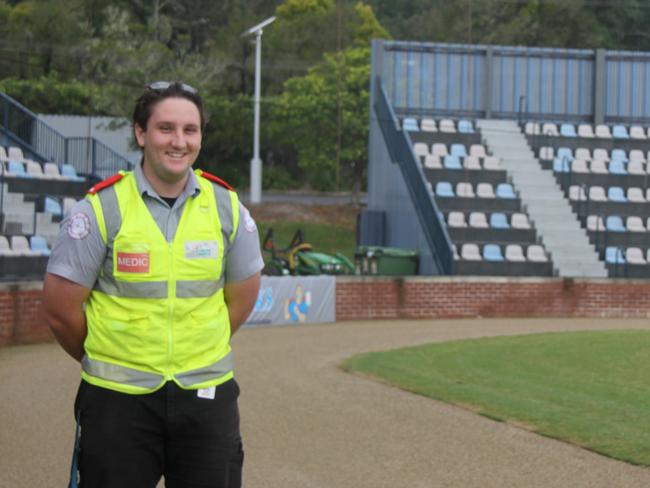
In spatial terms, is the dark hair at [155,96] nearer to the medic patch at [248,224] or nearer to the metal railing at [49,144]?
the medic patch at [248,224]

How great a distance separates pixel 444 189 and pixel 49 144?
9644 mm

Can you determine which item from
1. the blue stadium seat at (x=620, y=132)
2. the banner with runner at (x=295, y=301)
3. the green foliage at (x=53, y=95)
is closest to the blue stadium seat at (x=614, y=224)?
the blue stadium seat at (x=620, y=132)

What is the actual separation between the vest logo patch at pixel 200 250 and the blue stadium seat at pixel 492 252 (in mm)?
24459

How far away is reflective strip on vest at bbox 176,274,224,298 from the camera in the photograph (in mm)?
4301

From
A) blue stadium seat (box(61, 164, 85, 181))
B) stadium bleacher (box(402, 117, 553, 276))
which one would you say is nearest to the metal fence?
stadium bleacher (box(402, 117, 553, 276))

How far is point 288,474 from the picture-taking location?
8703 millimetres

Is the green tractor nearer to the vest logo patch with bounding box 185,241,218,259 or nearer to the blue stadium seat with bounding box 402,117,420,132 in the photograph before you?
the blue stadium seat with bounding box 402,117,420,132

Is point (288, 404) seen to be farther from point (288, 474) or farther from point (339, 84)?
point (339, 84)

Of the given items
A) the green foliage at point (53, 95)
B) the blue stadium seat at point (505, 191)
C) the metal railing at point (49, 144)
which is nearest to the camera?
the metal railing at point (49, 144)

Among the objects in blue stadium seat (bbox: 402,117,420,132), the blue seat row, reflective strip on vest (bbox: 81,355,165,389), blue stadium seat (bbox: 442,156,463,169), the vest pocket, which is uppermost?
blue stadium seat (bbox: 402,117,420,132)

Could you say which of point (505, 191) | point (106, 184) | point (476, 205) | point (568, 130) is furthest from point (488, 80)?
point (106, 184)

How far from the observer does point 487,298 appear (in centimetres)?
2659

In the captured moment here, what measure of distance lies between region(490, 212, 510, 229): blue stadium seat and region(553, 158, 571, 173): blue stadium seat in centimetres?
303

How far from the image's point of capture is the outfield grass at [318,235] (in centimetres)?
4069
